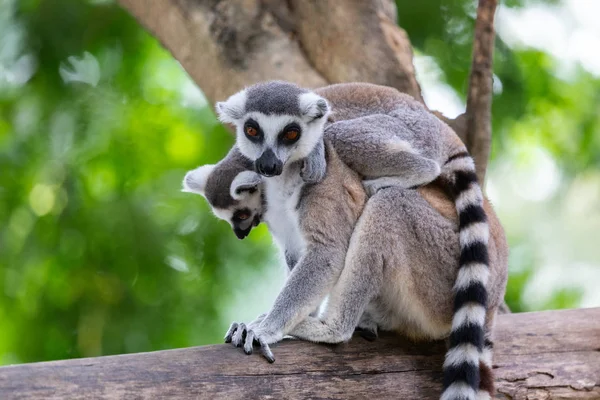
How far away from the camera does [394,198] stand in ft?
12.0

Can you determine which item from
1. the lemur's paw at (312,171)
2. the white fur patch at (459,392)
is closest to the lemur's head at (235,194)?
the lemur's paw at (312,171)

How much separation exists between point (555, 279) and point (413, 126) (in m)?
3.26

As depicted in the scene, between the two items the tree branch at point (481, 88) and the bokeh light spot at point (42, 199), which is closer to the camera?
the tree branch at point (481, 88)

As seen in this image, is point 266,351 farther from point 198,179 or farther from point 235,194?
point 198,179

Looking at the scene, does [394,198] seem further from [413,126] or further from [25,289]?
[25,289]

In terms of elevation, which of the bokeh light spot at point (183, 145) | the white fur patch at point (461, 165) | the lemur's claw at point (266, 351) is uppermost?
the bokeh light spot at point (183, 145)

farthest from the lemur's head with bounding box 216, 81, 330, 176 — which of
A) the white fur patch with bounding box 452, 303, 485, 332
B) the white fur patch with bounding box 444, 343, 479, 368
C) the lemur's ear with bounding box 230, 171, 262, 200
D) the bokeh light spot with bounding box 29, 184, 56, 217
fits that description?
the bokeh light spot with bounding box 29, 184, 56, 217

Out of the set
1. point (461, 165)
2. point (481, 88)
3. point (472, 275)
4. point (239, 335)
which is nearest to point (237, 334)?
point (239, 335)

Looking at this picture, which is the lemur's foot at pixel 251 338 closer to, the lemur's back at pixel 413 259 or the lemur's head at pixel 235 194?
the lemur's back at pixel 413 259

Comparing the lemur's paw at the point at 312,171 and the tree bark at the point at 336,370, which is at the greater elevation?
the lemur's paw at the point at 312,171

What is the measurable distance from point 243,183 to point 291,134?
436 mm

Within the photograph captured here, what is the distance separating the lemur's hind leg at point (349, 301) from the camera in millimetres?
3459

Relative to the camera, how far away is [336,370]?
3.38 meters

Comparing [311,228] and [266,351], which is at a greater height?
[311,228]
